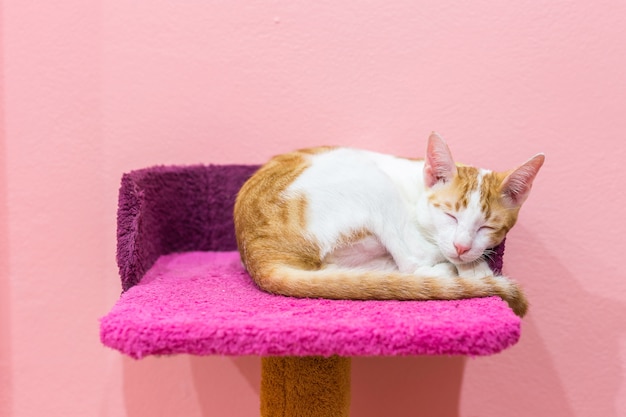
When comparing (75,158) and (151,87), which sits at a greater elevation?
(151,87)

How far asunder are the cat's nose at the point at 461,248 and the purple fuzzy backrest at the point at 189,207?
54 centimetres

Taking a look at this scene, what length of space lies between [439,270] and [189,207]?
62 centimetres

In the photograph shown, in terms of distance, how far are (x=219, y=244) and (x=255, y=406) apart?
0.45 m

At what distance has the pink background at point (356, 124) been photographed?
1.32 m

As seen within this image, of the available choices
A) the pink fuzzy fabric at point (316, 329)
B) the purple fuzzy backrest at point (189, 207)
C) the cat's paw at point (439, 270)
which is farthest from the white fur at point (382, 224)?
the purple fuzzy backrest at point (189, 207)

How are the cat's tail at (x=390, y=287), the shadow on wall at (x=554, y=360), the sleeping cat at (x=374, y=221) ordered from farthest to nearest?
the shadow on wall at (x=554, y=360) → the sleeping cat at (x=374, y=221) → the cat's tail at (x=390, y=287)

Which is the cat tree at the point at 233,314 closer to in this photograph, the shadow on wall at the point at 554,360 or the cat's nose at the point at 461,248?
the cat's nose at the point at 461,248

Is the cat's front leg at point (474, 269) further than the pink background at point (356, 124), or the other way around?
the pink background at point (356, 124)

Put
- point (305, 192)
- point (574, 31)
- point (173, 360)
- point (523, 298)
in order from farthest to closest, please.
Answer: point (173, 360) < point (574, 31) < point (305, 192) < point (523, 298)

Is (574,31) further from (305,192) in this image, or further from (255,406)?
(255,406)

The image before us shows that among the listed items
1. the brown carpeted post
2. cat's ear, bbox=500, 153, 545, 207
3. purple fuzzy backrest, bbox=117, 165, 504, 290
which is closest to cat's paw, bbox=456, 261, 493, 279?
cat's ear, bbox=500, 153, 545, 207

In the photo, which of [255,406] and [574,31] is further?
[255,406]

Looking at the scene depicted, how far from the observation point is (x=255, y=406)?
4.82 ft

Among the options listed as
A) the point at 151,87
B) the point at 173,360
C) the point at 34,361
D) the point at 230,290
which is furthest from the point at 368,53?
the point at 34,361
